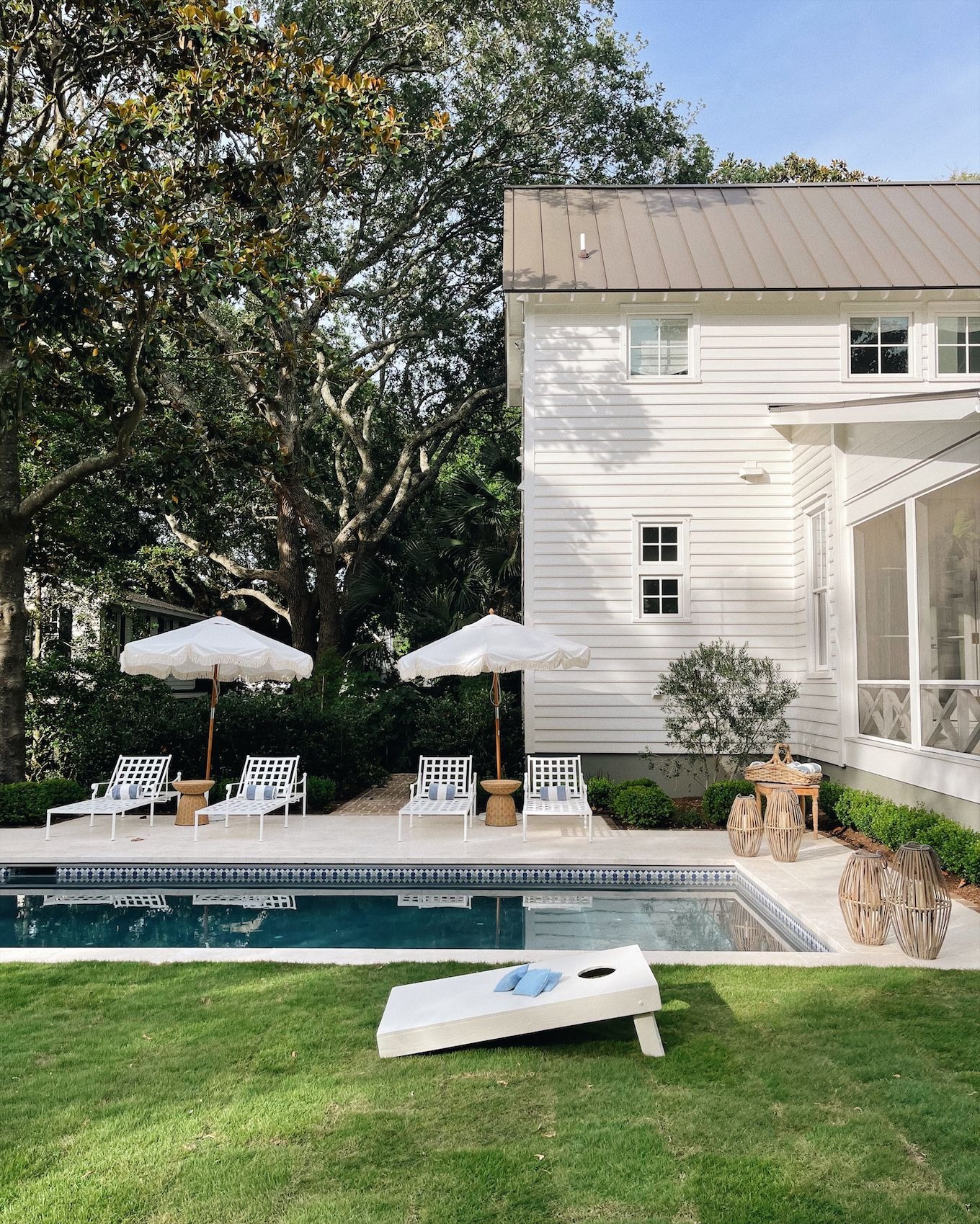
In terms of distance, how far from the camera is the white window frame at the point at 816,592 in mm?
11781

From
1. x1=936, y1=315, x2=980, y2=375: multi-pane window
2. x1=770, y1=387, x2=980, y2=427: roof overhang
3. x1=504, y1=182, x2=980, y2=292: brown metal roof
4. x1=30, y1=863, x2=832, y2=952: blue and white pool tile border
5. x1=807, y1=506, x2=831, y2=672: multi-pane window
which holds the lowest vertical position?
x1=30, y1=863, x2=832, y2=952: blue and white pool tile border

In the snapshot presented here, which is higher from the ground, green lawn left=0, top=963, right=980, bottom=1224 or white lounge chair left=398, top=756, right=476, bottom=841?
white lounge chair left=398, top=756, right=476, bottom=841

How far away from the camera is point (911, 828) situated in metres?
8.70

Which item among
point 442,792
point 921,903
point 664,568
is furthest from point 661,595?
point 921,903

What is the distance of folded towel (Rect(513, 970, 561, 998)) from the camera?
4.78m

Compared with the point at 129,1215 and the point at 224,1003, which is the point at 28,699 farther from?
the point at 129,1215

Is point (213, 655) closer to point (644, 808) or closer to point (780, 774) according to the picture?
point (644, 808)

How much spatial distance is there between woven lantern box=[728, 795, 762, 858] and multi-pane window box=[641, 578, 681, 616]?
4234 millimetres

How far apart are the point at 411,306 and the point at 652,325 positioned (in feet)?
31.8

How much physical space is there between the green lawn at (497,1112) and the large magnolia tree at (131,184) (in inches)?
290

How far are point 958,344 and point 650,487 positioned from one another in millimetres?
4601

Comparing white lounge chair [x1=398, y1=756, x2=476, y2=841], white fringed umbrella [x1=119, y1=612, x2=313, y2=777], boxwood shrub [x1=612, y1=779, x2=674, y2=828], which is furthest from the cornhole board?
white fringed umbrella [x1=119, y1=612, x2=313, y2=777]

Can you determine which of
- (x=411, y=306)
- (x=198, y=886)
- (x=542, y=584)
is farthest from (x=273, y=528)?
(x=198, y=886)

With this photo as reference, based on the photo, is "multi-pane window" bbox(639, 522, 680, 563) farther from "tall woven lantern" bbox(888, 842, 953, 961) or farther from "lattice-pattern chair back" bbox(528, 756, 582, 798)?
"tall woven lantern" bbox(888, 842, 953, 961)
